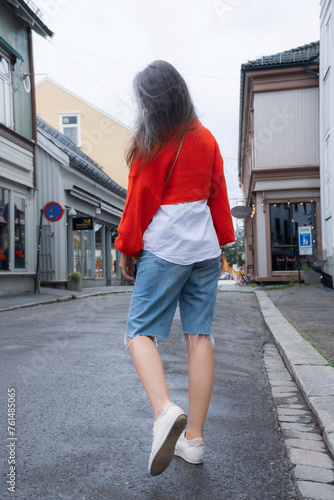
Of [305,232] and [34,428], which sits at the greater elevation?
[305,232]

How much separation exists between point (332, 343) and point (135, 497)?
3.84 metres

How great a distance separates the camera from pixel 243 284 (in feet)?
71.4

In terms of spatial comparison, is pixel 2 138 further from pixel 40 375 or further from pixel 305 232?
pixel 40 375

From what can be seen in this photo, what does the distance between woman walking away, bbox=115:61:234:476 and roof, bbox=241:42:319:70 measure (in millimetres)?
18199

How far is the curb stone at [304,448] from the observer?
2230mm

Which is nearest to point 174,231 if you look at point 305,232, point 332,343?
point 332,343

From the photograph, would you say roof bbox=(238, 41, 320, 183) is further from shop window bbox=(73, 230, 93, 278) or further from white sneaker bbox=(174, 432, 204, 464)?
white sneaker bbox=(174, 432, 204, 464)

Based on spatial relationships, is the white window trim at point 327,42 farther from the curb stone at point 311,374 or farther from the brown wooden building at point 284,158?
the curb stone at point 311,374

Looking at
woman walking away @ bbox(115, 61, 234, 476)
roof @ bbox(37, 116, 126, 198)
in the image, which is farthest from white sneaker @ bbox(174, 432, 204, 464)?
roof @ bbox(37, 116, 126, 198)

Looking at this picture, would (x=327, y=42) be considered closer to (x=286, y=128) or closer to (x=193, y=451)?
(x=286, y=128)

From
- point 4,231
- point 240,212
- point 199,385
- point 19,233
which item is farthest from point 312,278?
point 199,385

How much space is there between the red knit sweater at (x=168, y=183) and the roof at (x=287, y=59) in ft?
59.7

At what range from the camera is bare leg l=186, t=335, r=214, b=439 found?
2.49m

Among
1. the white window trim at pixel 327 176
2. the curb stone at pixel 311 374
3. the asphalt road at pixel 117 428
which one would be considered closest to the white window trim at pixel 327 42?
the white window trim at pixel 327 176
